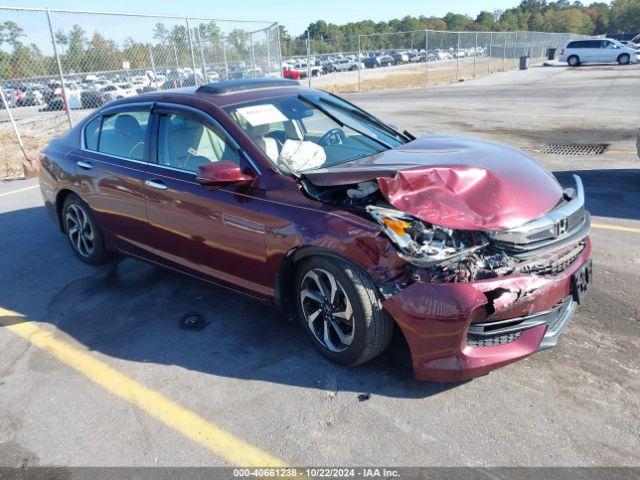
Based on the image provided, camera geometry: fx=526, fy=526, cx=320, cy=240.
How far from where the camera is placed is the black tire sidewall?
303 cm

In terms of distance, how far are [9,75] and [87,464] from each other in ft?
39.8

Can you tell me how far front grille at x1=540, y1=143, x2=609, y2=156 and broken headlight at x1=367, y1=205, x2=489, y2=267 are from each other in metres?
7.15

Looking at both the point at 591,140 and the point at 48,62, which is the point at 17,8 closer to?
the point at 48,62

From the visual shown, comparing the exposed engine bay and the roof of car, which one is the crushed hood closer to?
the exposed engine bay

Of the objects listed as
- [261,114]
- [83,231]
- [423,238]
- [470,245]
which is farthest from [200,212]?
[83,231]

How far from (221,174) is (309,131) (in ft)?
3.37

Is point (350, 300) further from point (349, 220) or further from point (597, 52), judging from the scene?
point (597, 52)

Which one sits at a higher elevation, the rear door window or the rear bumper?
the rear door window


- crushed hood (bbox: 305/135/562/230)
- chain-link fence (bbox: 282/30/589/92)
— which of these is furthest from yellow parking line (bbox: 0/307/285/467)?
chain-link fence (bbox: 282/30/589/92)

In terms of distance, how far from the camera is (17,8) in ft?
31.2

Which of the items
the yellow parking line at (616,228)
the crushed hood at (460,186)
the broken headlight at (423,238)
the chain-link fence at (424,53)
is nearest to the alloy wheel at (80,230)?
the crushed hood at (460,186)

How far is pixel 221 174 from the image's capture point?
3438 mm

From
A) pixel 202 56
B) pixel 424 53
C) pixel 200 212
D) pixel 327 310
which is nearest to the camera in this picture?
pixel 327 310

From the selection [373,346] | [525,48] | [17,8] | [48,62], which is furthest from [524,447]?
[525,48]
